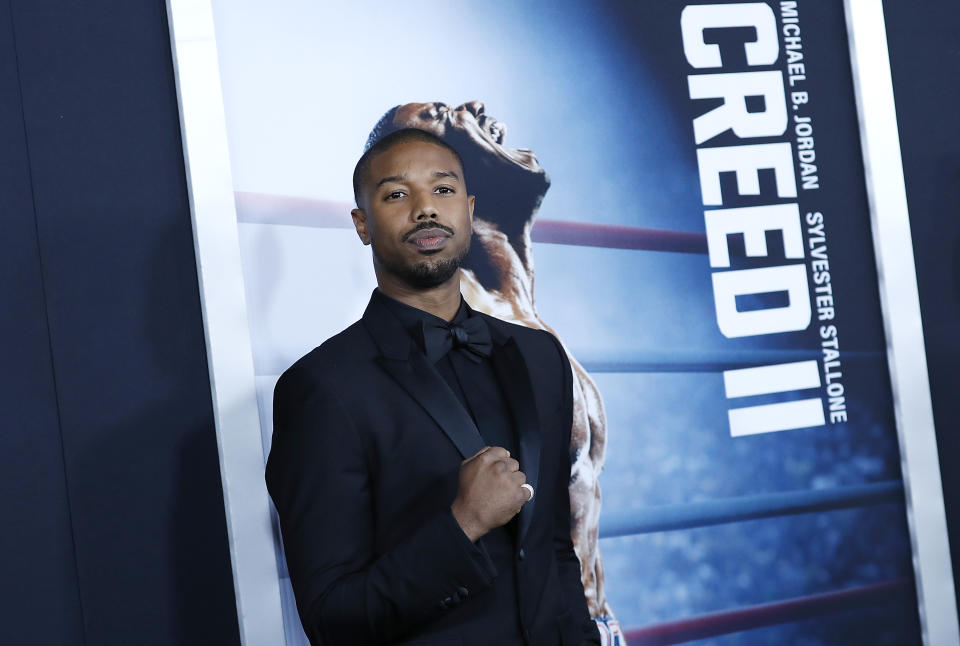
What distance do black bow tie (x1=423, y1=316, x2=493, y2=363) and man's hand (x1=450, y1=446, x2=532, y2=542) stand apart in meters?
0.27

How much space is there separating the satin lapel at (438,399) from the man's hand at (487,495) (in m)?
0.13

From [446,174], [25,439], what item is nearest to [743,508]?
[446,174]

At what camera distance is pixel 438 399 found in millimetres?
1531

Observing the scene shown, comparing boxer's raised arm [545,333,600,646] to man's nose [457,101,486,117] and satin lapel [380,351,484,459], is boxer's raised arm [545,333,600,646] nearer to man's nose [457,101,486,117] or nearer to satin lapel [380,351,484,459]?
satin lapel [380,351,484,459]

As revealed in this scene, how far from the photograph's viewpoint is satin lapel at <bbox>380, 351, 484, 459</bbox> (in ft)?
4.96

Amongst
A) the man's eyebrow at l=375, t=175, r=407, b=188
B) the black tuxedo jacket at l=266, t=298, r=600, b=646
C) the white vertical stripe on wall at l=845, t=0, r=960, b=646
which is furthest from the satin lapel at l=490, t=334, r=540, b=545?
the white vertical stripe on wall at l=845, t=0, r=960, b=646

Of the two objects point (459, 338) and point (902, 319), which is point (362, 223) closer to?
point (459, 338)

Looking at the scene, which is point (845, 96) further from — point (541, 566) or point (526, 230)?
point (541, 566)

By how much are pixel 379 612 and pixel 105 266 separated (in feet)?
3.88

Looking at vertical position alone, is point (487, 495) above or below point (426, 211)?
below

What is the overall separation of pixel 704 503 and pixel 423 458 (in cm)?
124

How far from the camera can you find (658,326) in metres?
2.50

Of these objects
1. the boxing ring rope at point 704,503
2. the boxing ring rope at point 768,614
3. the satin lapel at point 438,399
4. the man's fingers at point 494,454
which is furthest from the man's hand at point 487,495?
the boxing ring rope at point 768,614

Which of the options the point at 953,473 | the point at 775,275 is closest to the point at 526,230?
the point at 775,275
